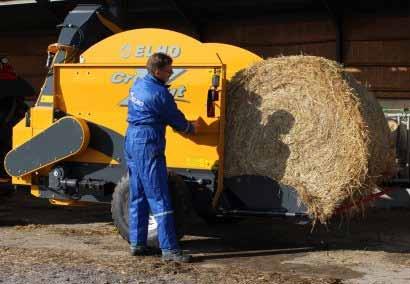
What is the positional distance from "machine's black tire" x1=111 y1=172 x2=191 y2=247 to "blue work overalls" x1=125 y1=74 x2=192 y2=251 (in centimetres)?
21

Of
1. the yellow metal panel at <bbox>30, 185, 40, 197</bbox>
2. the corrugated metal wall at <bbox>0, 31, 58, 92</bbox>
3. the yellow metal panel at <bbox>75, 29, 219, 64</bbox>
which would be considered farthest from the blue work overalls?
the corrugated metal wall at <bbox>0, 31, 58, 92</bbox>

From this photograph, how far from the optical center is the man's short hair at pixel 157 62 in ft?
21.7

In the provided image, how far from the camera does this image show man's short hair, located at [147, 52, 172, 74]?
6613mm

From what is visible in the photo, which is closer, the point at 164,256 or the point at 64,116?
the point at 164,256

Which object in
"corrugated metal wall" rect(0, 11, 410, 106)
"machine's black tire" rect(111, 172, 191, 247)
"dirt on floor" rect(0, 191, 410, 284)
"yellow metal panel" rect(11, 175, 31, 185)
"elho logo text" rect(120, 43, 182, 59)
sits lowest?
"dirt on floor" rect(0, 191, 410, 284)

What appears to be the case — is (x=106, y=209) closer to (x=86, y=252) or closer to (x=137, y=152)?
(x=86, y=252)

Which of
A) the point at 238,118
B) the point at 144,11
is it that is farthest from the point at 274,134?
the point at 144,11

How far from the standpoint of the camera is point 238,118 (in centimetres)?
703

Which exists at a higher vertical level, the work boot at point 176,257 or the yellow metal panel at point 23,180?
the yellow metal panel at point 23,180

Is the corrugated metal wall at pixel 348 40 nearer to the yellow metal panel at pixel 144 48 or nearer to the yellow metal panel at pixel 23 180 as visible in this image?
the yellow metal panel at pixel 144 48

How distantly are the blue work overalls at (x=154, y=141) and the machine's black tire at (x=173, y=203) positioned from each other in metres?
0.21

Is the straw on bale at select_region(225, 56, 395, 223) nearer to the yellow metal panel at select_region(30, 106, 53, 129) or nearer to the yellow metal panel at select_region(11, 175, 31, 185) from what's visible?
the yellow metal panel at select_region(30, 106, 53, 129)

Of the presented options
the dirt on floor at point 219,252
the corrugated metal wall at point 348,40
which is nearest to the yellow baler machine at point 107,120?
the dirt on floor at point 219,252

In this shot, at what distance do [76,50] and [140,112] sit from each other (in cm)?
193
